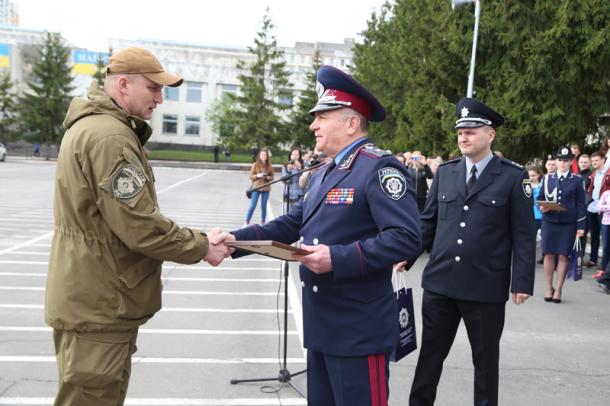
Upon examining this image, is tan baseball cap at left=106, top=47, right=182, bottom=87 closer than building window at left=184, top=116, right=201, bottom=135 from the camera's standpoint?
Yes

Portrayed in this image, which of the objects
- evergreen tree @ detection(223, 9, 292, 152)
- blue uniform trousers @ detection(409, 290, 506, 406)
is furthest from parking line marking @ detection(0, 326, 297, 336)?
evergreen tree @ detection(223, 9, 292, 152)

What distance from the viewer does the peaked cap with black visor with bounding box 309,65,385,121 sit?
2.83 metres

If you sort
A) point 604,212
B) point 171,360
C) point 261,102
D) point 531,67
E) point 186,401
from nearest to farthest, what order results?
point 186,401, point 171,360, point 604,212, point 531,67, point 261,102

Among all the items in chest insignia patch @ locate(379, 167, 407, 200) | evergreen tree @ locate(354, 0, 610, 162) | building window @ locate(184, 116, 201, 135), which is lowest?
chest insignia patch @ locate(379, 167, 407, 200)

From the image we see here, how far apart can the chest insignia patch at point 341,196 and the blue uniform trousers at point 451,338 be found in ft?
4.90

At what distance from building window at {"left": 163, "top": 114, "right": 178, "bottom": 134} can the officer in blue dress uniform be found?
71.6 meters

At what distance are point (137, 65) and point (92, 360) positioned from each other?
144 cm

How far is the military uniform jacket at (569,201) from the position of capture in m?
8.16

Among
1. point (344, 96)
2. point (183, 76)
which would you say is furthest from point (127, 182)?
point (183, 76)

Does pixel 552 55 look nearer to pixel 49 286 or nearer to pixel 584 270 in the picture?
pixel 584 270

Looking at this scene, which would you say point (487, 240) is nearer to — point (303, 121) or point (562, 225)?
point (562, 225)

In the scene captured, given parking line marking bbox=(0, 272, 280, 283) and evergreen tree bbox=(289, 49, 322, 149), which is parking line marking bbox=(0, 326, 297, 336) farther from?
evergreen tree bbox=(289, 49, 322, 149)

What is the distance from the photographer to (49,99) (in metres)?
53.9

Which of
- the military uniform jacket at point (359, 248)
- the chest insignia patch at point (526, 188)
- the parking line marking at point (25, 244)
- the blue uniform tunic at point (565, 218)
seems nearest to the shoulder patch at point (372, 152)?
the military uniform jacket at point (359, 248)
